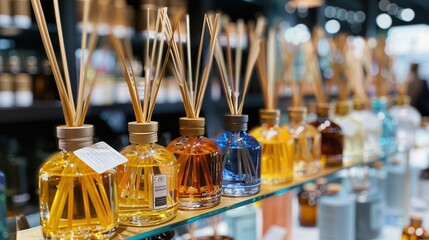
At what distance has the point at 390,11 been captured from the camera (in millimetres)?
4684

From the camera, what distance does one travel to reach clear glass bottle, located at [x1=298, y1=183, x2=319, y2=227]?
4.37 feet

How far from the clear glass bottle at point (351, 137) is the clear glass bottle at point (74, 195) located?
737 mm

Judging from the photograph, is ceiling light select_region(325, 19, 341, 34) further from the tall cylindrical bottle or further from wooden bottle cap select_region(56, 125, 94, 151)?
wooden bottle cap select_region(56, 125, 94, 151)

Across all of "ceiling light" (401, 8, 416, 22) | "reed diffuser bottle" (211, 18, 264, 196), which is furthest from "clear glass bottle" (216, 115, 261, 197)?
"ceiling light" (401, 8, 416, 22)

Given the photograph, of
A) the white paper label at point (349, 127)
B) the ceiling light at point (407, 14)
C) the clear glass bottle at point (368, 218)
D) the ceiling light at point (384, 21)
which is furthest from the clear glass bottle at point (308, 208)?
the ceiling light at point (407, 14)

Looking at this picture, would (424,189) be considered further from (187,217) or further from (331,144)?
(187,217)

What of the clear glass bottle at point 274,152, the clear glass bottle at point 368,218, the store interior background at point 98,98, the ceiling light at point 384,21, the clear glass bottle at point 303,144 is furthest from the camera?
the ceiling light at point 384,21

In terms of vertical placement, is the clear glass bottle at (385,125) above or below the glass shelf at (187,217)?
above

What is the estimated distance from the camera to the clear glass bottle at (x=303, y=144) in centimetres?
98

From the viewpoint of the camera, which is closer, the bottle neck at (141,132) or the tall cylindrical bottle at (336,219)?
the bottle neck at (141,132)

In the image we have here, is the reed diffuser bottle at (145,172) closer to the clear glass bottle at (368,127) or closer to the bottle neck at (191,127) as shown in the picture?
the bottle neck at (191,127)

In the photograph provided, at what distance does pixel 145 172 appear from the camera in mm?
637

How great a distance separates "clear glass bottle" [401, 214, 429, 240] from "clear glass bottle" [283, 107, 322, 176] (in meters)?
0.28

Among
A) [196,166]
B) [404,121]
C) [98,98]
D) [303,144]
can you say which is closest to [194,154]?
[196,166]
